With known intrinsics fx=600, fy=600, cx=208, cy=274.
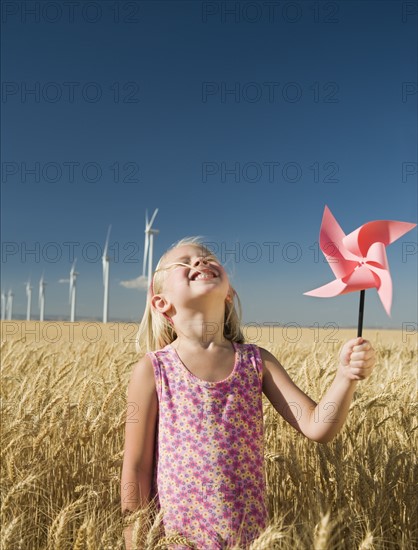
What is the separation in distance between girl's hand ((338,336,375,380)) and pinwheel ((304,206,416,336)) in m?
0.06

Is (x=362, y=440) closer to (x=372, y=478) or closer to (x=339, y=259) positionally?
(x=372, y=478)

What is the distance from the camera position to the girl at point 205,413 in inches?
102

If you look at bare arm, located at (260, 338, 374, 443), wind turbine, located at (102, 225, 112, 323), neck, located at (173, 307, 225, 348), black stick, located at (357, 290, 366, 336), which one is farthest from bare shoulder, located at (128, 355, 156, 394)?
wind turbine, located at (102, 225, 112, 323)

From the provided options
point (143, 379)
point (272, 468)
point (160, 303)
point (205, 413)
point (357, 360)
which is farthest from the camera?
point (272, 468)

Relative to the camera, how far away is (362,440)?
3873mm

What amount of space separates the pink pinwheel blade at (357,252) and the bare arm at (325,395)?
255 mm

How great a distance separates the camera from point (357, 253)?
8.60ft

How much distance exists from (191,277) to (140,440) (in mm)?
793

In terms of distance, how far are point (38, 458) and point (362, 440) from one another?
6.61ft

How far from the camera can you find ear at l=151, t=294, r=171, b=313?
299 cm

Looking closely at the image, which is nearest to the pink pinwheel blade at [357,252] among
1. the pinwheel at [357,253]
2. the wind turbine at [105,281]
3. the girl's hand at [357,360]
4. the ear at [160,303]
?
the pinwheel at [357,253]

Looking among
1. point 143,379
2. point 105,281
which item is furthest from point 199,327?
point 105,281

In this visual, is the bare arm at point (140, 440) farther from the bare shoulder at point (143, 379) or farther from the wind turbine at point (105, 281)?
the wind turbine at point (105, 281)

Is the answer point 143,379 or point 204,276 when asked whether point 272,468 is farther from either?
point 204,276
